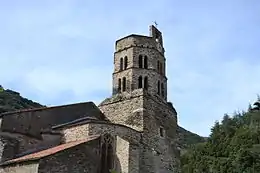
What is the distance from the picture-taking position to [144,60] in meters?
33.2

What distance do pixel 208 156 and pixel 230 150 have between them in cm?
393

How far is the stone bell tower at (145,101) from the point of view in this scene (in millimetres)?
30438

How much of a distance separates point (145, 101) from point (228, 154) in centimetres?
3509

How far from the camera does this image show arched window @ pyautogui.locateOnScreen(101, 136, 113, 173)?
27.5 metres

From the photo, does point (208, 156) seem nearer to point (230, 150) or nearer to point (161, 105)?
point (230, 150)

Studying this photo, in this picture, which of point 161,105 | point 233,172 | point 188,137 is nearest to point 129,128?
point 161,105

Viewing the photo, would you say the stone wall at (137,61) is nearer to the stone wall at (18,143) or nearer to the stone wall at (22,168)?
the stone wall at (18,143)

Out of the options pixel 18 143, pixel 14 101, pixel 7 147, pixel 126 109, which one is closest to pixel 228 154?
pixel 14 101

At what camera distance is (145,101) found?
31078 millimetres

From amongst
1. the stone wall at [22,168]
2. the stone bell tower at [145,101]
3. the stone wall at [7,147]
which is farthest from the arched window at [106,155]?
the stone wall at [7,147]

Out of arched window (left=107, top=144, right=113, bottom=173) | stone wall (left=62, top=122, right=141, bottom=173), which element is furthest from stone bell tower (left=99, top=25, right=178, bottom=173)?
arched window (left=107, top=144, right=113, bottom=173)

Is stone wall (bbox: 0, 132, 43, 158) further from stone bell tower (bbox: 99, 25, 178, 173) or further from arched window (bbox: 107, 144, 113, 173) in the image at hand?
stone bell tower (bbox: 99, 25, 178, 173)

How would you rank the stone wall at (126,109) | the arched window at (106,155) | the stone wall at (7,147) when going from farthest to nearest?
the stone wall at (126,109) < the stone wall at (7,147) < the arched window at (106,155)

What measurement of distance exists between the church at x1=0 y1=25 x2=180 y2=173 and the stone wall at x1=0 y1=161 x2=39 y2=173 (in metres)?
0.05
